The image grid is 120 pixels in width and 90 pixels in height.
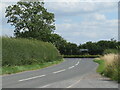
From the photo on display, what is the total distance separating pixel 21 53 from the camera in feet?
106

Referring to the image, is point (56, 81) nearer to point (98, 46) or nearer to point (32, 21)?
point (32, 21)

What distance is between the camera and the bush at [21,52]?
92.0 feet

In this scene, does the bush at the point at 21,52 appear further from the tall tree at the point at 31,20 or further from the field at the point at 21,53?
the tall tree at the point at 31,20

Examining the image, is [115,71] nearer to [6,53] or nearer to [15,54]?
[6,53]

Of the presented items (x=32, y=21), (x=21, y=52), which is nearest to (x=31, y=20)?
(x=32, y=21)

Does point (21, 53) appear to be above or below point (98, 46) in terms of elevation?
below

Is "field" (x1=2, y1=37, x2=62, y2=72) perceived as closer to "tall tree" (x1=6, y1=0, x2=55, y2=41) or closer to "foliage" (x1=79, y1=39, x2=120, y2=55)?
"tall tree" (x1=6, y1=0, x2=55, y2=41)

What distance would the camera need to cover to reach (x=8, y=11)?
67.8 metres

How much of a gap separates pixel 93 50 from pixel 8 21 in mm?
49492

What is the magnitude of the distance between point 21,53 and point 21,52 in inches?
4.7

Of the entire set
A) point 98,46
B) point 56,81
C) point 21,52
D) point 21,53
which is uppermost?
point 98,46

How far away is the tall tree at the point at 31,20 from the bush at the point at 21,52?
65.1 ft

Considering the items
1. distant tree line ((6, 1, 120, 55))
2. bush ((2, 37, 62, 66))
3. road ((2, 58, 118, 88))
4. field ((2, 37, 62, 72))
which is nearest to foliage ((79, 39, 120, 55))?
distant tree line ((6, 1, 120, 55))

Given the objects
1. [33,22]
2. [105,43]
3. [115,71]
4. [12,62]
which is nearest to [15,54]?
[12,62]
